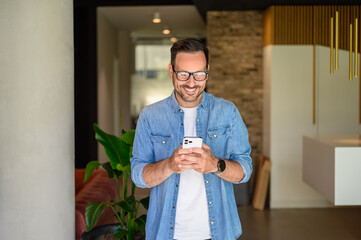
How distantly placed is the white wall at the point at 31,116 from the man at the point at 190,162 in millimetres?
745

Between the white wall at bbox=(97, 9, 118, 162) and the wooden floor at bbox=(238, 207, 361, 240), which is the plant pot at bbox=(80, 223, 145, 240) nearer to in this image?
the wooden floor at bbox=(238, 207, 361, 240)

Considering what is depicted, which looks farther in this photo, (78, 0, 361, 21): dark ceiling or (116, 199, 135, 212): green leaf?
(78, 0, 361, 21): dark ceiling

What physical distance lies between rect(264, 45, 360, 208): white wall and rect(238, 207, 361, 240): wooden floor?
343 millimetres

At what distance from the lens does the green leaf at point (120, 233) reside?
2748 millimetres

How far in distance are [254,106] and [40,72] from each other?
4.40 m

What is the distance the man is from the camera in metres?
1.54

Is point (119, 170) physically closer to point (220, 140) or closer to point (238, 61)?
point (220, 140)

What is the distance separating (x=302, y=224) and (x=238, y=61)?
242 cm

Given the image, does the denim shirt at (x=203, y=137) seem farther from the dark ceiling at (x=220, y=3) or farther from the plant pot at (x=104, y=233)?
the dark ceiling at (x=220, y=3)

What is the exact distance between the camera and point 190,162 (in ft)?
4.71

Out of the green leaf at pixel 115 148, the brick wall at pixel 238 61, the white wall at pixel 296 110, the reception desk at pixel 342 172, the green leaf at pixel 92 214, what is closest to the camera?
the green leaf at pixel 92 214

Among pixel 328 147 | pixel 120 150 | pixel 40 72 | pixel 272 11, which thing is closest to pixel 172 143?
pixel 40 72

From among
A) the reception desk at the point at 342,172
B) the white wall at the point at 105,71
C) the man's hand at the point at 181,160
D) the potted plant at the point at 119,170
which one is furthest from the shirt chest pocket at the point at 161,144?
the white wall at the point at 105,71

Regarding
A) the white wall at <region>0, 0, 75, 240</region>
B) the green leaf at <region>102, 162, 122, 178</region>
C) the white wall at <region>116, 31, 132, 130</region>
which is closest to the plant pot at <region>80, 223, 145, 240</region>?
the green leaf at <region>102, 162, 122, 178</region>
